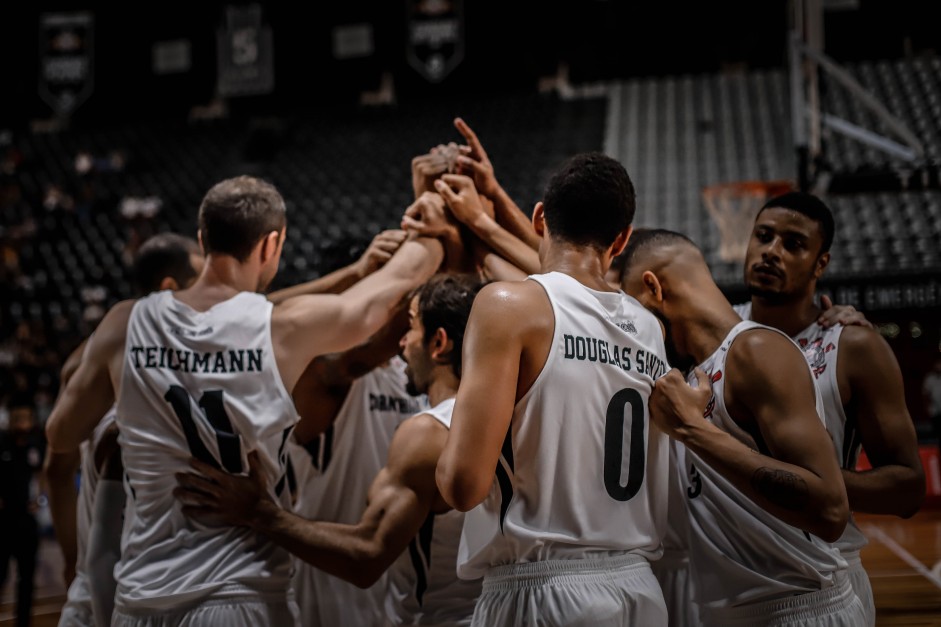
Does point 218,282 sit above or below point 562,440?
above

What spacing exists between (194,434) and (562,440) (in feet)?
3.92

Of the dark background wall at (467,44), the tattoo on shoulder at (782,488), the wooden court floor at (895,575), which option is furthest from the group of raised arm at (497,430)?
the dark background wall at (467,44)

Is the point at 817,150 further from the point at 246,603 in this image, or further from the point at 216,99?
the point at 216,99

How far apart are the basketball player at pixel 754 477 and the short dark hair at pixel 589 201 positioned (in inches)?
17.3

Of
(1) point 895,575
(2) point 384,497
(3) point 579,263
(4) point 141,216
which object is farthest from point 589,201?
(4) point 141,216

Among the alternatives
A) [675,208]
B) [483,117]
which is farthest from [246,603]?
[483,117]

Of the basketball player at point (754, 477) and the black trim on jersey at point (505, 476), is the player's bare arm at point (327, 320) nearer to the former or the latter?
the black trim on jersey at point (505, 476)

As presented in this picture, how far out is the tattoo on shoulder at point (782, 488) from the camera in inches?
89.3

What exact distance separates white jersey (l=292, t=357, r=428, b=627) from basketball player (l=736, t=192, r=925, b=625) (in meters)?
1.56

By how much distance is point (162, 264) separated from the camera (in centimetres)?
402

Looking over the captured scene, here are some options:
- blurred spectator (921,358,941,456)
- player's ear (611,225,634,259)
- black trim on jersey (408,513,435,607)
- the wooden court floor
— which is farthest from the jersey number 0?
blurred spectator (921,358,941,456)

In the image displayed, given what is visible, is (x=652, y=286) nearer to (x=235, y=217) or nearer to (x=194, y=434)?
(x=235, y=217)

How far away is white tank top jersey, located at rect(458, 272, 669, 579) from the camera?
2283 millimetres

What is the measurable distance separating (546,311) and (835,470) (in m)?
0.85
